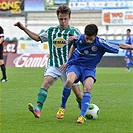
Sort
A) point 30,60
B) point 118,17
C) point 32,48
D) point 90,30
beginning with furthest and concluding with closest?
point 118,17, point 32,48, point 30,60, point 90,30

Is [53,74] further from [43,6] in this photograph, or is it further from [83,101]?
[43,6]

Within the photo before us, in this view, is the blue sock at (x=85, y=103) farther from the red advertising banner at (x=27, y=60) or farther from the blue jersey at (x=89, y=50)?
the red advertising banner at (x=27, y=60)

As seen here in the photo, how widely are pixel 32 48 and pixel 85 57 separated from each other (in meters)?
23.3

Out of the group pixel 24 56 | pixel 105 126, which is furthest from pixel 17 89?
pixel 24 56

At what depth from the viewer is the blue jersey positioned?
8.31 meters

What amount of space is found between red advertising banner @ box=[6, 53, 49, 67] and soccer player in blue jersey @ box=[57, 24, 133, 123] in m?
21.8

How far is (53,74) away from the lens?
862cm

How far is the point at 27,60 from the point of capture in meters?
30.8

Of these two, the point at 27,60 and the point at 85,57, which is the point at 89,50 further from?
the point at 27,60

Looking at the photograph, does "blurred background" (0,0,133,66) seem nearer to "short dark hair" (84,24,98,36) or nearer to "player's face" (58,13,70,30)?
"player's face" (58,13,70,30)

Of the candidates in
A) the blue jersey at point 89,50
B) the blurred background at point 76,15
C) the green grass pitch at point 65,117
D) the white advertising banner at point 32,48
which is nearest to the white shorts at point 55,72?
the blue jersey at point 89,50


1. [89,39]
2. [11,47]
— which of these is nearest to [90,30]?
[89,39]

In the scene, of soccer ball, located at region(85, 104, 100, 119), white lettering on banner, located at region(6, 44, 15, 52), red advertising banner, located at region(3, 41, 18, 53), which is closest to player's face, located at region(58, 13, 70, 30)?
soccer ball, located at region(85, 104, 100, 119)

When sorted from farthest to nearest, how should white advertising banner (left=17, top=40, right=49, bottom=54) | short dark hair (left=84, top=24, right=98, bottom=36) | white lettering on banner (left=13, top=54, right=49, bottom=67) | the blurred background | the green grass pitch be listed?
the blurred background
white advertising banner (left=17, top=40, right=49, bottom=54)
white lettering on banner (left=13, top=54, right=49, bottom=67)
short dark hair (left=84, top=24, right=98, bottom=36)
the green grass pitch
